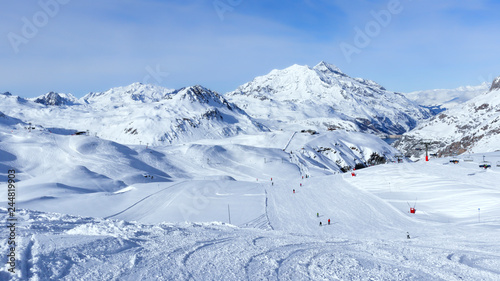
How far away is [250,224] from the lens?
1575 inches

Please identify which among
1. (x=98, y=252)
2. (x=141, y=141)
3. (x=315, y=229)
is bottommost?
(x=315, y=229)

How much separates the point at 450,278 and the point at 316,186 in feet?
145

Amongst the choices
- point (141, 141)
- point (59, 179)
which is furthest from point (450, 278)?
point (141, 141)

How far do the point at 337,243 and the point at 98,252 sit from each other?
1715 cm

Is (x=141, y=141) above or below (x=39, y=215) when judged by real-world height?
above

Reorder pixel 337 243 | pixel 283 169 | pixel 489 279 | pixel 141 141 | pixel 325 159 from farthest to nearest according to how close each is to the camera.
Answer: pixel 141 141, pixel 325 159, pixel 283 169, pixel 337 243, pixel 489 279

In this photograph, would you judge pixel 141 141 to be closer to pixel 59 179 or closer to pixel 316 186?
pixel 59 179

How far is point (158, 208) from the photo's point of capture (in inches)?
1905

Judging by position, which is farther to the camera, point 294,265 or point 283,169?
point 283,169

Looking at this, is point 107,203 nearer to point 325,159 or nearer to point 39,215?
point 39,215

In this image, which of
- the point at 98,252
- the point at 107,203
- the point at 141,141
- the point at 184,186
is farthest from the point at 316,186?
the point at 141,141

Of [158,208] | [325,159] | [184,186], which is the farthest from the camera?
[325,159]

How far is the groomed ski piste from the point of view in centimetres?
1827

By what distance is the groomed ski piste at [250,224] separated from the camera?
59.9 ft
